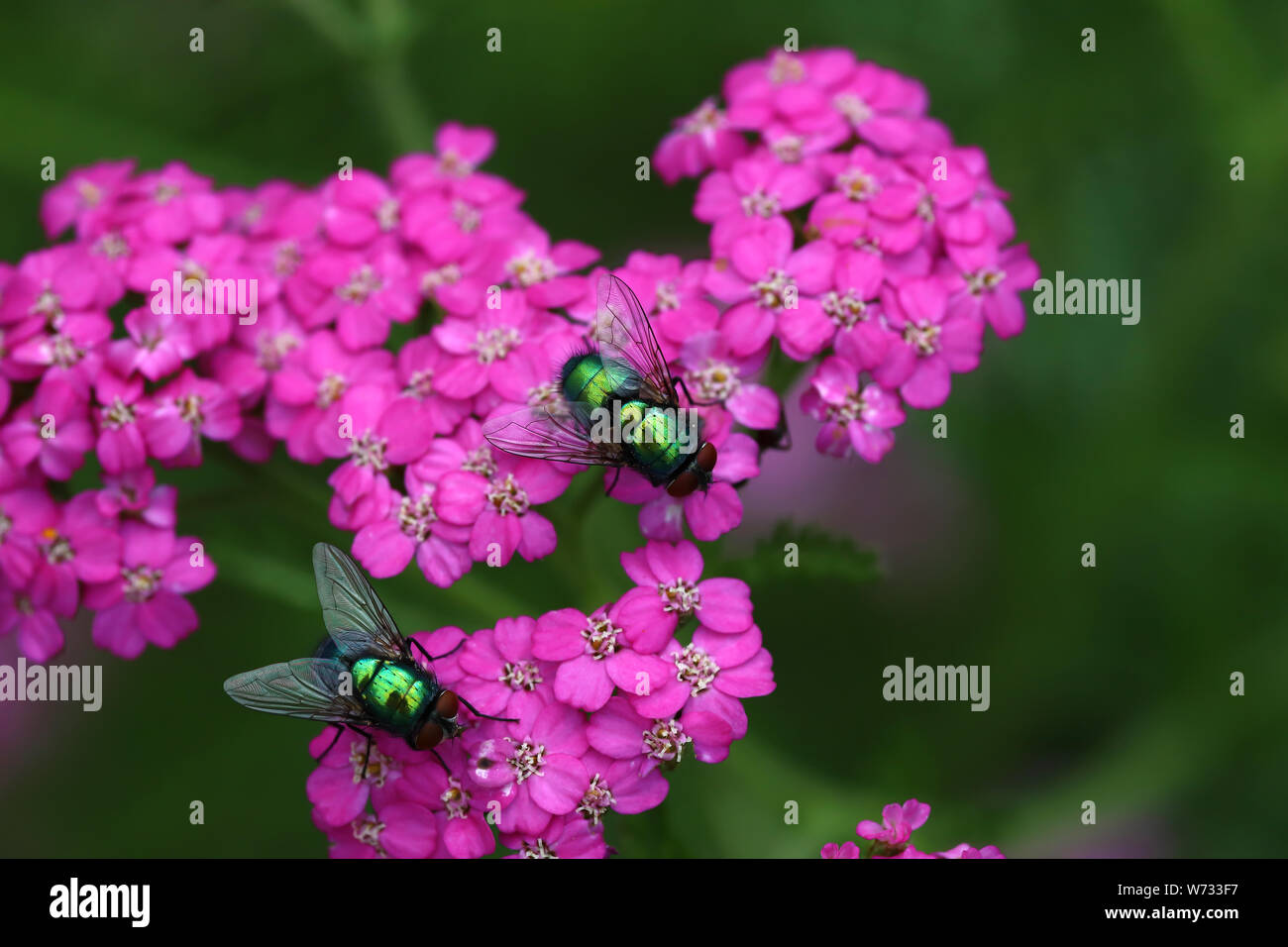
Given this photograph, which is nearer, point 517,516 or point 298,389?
point 517,516

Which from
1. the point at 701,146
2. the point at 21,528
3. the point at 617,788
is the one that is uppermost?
the point at 701,146

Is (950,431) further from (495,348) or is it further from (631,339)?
(495,348)

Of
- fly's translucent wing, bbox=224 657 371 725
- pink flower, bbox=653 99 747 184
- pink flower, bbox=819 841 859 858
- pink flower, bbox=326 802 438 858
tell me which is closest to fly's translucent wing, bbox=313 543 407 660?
fly's translucent wing, bbox=224 657 371 725

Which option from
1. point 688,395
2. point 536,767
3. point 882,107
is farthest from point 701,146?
point 536,767

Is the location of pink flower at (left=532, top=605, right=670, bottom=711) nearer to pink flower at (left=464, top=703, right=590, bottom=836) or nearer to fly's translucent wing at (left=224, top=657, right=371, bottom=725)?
pink flower at (left=464, top=703, right=590, bottom=836)
